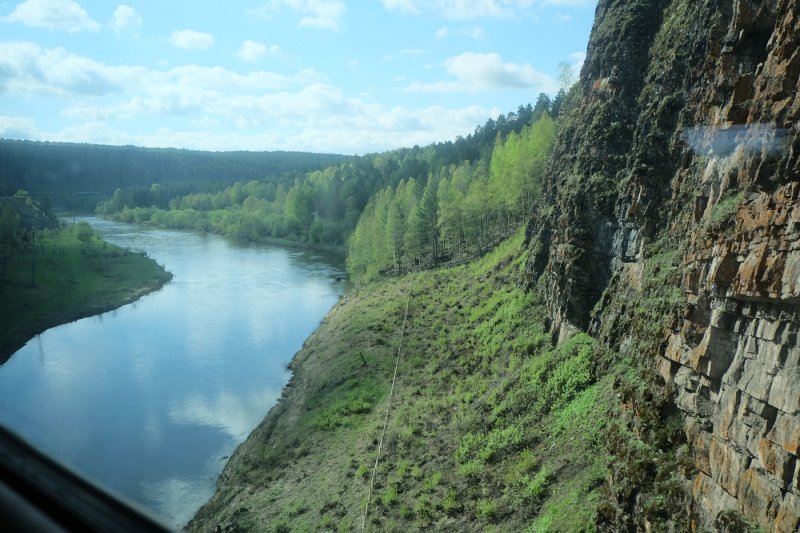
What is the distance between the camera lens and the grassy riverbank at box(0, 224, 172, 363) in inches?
2047

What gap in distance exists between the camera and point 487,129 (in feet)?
409

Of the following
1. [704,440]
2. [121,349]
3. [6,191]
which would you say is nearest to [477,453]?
[704,440]

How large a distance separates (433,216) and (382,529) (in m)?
48.4

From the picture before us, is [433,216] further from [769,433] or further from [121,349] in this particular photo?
[769,433]

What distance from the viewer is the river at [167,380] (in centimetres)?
3005

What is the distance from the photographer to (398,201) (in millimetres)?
74312

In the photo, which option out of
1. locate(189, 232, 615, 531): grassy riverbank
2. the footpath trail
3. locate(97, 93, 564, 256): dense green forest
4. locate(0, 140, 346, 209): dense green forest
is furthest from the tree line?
locate(0, 140, 346, 209): dense green forest

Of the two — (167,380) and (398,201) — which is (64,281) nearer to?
(167,380)

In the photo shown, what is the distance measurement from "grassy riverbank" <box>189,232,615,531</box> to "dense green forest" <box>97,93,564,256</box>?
1852 centimetres

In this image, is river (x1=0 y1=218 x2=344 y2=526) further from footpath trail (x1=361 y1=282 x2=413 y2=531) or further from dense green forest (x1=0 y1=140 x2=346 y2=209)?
dense green forest (x1=0 y1=140 x2=346 y2=209)

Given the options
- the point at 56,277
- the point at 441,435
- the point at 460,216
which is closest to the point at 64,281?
the point at 56,277

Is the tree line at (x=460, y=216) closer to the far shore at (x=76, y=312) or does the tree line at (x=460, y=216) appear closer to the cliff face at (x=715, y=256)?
the far shore at (x=76, y=312)

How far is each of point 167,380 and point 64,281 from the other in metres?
31.3

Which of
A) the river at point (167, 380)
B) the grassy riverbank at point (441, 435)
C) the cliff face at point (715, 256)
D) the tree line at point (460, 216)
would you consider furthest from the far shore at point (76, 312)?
the cliff face at point (715, 256)
